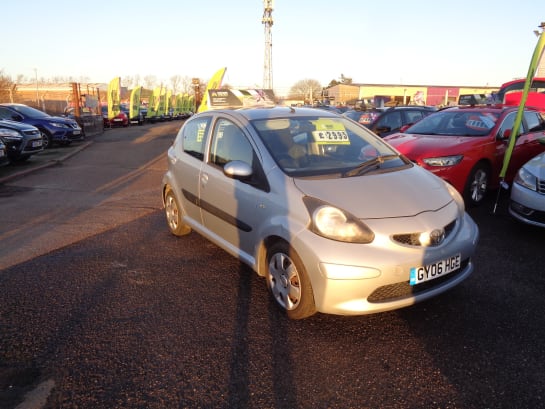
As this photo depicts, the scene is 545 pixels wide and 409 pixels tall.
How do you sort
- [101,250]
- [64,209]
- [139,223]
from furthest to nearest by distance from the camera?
1. [64,209]
2. [139,223]
3. [101,250]

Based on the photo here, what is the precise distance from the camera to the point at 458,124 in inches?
268

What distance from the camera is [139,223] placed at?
5855mm

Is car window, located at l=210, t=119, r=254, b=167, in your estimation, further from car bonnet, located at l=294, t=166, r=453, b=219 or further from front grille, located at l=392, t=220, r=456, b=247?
front grille, located at l=392, t=220, r=456, b=247

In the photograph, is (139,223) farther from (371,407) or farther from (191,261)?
(371,407)

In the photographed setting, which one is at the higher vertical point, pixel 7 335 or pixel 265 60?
pixel 265 60

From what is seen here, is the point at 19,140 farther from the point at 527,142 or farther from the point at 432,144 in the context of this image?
the point at 527,142

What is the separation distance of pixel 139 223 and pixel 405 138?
14.3 ft

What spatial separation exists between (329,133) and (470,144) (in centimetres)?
312

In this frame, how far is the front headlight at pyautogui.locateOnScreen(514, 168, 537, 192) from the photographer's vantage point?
15.7 feet

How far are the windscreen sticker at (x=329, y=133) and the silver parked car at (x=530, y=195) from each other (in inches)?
94.2

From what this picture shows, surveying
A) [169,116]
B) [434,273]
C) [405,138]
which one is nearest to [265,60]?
[169,116]

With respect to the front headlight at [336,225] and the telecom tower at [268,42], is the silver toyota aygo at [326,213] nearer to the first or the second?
the front headlight at [336,225]

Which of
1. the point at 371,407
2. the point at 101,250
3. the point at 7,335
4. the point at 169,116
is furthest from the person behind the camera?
the point at 169,116

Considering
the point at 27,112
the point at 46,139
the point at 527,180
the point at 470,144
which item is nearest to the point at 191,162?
the point at 527,180
